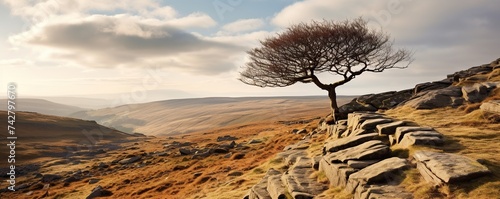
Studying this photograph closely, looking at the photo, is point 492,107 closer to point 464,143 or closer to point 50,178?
point 464,143

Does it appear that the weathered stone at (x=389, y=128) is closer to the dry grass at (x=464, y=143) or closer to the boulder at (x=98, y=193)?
the dry grass at (x=464, y=143)

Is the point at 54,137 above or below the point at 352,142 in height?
below

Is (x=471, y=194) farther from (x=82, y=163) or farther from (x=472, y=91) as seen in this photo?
(x=82, y=163)

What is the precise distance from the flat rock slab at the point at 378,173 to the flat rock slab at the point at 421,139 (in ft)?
5.57

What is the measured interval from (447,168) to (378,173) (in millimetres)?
2132

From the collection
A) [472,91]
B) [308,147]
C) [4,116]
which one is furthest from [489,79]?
[4,116]

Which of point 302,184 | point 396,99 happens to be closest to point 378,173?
point 302,184

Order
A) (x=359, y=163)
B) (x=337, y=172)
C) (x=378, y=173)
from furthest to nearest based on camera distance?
(x=337, y=172) → (x=359, y=163) → (x=378, y=173)

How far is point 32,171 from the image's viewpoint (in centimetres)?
4178

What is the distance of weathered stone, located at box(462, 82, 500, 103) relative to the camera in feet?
71.7

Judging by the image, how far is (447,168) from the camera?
1009 centimetres

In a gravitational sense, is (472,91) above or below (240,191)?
above

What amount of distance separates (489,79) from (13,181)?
49.6 meters

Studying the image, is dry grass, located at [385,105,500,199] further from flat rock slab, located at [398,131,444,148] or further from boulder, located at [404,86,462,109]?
boulder, located at [404,86,462,109]
